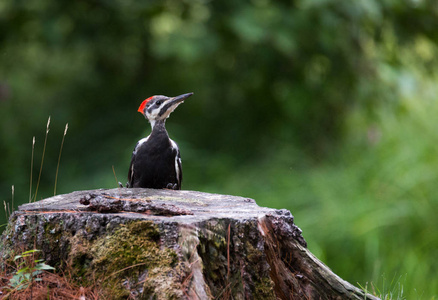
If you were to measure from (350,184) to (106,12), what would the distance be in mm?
3166

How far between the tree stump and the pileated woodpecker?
106 centimetres

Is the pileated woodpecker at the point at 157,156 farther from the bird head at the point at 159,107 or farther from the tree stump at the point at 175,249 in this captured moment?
the tree stump at the point at 175,249

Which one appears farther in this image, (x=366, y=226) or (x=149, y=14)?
(x=149, y=14)

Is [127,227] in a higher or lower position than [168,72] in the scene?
lower

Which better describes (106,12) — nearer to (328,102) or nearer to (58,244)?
(328,102)

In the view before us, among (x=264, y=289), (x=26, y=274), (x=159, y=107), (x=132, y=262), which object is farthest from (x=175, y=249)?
(x=159, y=107)

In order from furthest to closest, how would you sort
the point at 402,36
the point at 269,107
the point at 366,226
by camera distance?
the point at 269,107, the point at 402,36, the point at 366,226

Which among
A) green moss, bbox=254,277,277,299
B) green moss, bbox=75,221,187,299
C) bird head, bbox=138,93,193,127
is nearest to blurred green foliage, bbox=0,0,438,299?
bird head, bbox=138,93,193,127

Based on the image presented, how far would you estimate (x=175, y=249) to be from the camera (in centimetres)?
212

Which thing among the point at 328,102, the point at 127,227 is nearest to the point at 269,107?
the point at 328,102

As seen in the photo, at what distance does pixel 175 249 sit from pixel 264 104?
4282 millimetres

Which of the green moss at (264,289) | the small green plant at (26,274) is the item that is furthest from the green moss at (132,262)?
the green moss at (264,289)

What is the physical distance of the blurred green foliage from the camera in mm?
4965

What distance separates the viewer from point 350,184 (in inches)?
210
